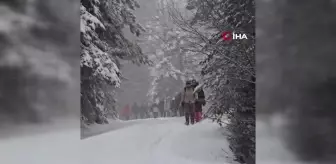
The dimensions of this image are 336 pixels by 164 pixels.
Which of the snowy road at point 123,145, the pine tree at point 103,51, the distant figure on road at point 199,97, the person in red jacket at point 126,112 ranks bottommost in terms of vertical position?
the snowy road at point 123,145

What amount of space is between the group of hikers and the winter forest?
1 cm

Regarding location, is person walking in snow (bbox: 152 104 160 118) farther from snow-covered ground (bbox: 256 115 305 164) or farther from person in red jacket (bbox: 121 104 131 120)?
snow-covered ground (bbox: 256 115 305 164)

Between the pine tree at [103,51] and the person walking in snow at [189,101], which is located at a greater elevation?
the pine tree at [103,51]

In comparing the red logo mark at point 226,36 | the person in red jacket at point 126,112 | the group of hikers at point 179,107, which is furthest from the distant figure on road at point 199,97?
the person in red jacket at point 126,112

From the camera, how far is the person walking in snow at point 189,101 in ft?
9.46

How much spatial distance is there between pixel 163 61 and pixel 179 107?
1.35 ft

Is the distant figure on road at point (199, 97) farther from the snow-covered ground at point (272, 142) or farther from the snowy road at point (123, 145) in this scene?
the snow-covered ground at point (272, 142)

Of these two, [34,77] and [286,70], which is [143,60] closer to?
[34,77]

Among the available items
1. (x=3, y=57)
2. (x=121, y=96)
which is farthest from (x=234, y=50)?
(x=3, y=57)

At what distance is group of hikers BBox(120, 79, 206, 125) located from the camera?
2.88m

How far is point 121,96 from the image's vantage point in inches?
115

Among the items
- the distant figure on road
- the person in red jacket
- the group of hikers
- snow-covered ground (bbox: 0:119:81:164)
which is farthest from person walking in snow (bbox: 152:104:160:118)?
snow-covered ground (bbox: 0:119:81:164)

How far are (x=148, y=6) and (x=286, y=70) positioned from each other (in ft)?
4.02

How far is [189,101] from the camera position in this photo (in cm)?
289
